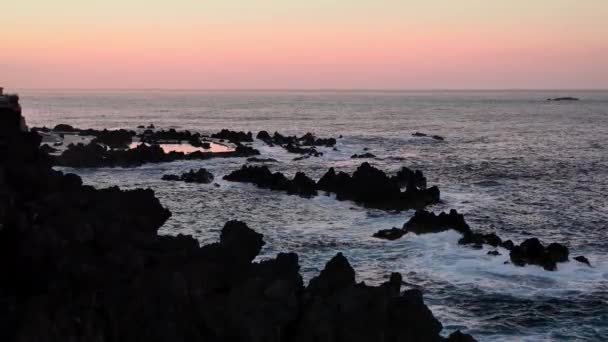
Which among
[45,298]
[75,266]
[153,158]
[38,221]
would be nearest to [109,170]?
[153,158]

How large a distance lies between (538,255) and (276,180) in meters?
30.8

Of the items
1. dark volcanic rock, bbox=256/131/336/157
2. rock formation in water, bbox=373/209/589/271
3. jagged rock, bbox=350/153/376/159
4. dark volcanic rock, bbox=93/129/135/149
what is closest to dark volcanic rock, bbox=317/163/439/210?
rock formation in water, bbox=373/209/589/271

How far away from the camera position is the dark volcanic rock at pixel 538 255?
3566 cm

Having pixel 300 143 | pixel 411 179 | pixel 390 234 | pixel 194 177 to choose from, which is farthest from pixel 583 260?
pixel 300 143

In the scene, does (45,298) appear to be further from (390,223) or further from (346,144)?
(346,144)

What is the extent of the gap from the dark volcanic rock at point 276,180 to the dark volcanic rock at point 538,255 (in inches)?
968

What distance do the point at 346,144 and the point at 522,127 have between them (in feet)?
222

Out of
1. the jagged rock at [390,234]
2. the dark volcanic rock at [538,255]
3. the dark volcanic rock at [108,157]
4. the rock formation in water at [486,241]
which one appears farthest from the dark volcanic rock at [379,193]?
the dark volcanic rock at [108,157]

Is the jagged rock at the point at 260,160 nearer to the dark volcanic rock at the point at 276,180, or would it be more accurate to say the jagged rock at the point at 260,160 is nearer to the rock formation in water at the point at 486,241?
the dark volcanic rock at the point at 276,180

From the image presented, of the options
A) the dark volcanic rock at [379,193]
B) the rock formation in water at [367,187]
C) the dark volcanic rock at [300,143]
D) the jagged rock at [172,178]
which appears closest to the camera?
the dark volcanic rock at [379,193]

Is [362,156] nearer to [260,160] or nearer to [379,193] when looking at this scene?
[260,160]

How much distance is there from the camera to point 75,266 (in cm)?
2281

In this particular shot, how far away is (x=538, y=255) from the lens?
119 ft

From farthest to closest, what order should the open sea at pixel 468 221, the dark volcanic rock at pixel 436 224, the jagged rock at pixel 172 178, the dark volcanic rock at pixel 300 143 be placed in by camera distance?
the dark volcanic rock at pixel 300 143 < the jagged rock at pixel 172 178 < the dark volcanic rock at pixel 436 224 < the open sea at pixel 468 221
